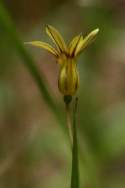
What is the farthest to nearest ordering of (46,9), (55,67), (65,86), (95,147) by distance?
(55,67), (46,9), (95,147), (65,86)

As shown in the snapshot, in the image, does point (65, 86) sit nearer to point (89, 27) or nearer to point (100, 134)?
point (100, 134)

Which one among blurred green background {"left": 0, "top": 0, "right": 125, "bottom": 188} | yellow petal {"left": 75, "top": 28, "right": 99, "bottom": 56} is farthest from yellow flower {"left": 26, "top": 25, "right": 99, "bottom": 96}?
blurred green background {"left": 0, "top": 0, "right": 125, "bottom": 188}

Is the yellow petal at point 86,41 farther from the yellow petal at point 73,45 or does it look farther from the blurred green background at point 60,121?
the blurred green background at point 60,121

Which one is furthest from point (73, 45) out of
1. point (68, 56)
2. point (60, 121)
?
point (60, 121)

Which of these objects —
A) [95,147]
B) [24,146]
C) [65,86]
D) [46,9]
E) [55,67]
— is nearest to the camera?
[65,86]

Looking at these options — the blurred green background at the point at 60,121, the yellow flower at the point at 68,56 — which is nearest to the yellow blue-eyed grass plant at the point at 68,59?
the yellow flower at the point at 68,56

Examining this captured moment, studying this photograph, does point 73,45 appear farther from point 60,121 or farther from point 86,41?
point 60,121

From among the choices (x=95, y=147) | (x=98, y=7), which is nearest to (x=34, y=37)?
(x=98, y=7)

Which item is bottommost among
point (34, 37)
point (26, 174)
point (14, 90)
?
point (26, 174)

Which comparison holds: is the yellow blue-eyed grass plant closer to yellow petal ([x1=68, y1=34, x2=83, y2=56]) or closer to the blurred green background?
yellow petal ([x1=68, y1=34, x2=83, y2=56])
